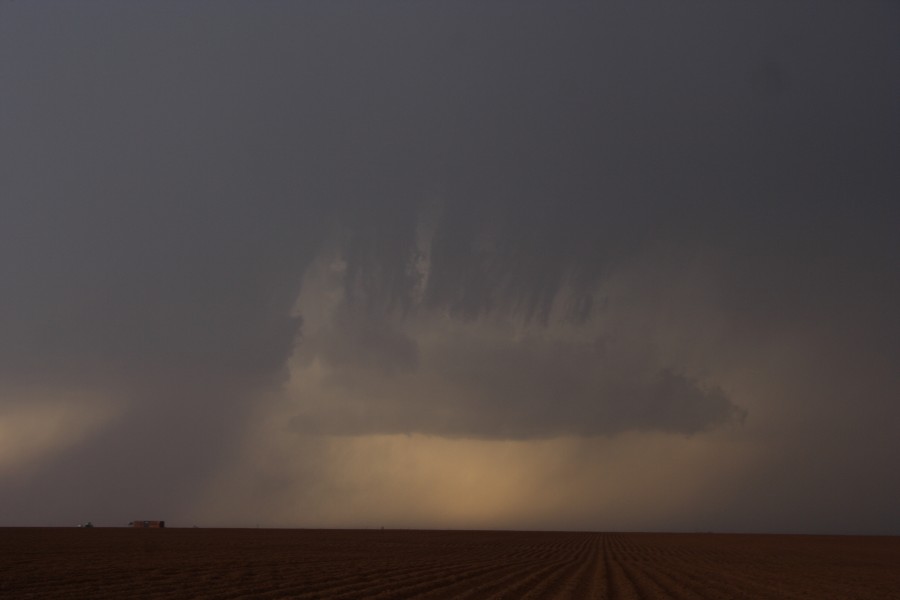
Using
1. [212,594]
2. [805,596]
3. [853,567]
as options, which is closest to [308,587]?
[212,594]

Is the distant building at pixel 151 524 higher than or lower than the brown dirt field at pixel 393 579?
higher

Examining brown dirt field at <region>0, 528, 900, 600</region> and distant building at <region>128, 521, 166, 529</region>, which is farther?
distant building at <region>128, 521, 166, 529</region>

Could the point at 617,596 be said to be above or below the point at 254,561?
below

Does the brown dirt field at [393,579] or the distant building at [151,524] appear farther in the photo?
the distant building at [151,524]

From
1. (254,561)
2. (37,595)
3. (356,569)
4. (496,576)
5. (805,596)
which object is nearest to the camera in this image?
(37,595)

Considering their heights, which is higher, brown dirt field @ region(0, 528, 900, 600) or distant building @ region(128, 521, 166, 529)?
distant building @ region(128, 521, 166, 529)

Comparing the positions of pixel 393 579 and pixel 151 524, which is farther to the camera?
pixel 151 524

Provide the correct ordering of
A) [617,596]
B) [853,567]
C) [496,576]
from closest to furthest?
[617,596] < [496,576] < [853,567]

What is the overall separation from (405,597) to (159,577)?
1111 centimetres

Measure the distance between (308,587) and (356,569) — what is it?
9438mm

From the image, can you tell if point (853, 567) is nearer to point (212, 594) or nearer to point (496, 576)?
point (496, 576)

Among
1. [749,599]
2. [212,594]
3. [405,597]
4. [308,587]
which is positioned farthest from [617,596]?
[212,594]

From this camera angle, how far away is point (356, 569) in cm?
3344

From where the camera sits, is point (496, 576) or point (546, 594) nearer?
point (546, 594)
